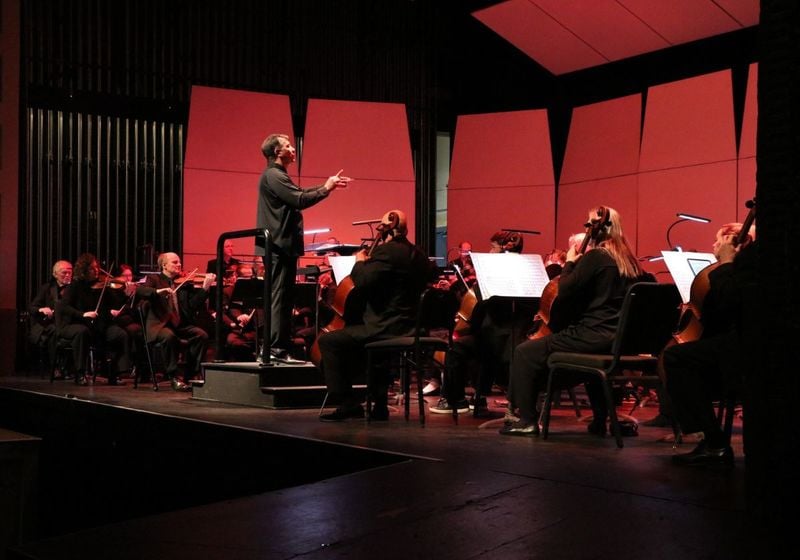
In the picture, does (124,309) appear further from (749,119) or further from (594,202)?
(749,119)

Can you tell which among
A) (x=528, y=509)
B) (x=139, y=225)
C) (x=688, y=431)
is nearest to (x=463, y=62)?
(x=139, y=225)

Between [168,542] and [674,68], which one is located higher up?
[674,68]

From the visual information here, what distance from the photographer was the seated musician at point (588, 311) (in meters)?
4.73

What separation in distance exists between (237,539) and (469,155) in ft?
33.3

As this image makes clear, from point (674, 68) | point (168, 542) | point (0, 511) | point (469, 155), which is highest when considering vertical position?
point (674, 68)

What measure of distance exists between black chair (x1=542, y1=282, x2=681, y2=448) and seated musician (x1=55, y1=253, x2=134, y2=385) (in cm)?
510

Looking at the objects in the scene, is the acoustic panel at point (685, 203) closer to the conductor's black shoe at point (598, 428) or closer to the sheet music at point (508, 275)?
the sheet music at point (508, 275)

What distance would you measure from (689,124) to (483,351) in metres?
5.42

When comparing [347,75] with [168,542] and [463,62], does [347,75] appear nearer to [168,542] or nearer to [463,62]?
[463,62]

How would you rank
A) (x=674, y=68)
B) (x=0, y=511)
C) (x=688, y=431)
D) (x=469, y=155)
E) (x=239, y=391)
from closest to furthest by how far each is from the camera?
(x=688, y=431)
(x=0, y=511)
(x=239, y=391)
(x=674, y=68)
(x=469, y=155)

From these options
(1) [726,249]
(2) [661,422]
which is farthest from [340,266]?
(1) [726,249]

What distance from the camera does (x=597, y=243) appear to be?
193 inches

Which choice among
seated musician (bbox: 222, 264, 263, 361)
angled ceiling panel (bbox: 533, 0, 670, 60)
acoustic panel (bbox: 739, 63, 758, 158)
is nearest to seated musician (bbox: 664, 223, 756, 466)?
seated musician (bbox: 222, 264, 263, 361)

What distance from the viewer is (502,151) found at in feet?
40.3
